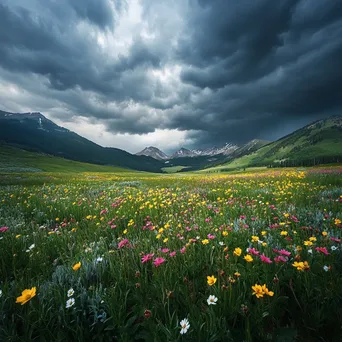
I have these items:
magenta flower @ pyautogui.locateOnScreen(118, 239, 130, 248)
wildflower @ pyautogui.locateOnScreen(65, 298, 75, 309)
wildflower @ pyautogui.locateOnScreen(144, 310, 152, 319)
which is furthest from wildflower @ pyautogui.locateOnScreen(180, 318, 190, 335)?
magenta flower @ pyautogui.locateOnScreen(118, 239, 130, 248)

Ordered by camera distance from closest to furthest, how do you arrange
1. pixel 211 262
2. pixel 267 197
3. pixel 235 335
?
pixel 235 335 < pixel 211 262 < pixel 267 197

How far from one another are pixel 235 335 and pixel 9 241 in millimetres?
3924

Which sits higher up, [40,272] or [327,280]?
[327,280]

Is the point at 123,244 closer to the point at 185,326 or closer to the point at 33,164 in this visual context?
the point at 185,326

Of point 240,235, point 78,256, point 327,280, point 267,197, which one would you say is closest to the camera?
point 327,280

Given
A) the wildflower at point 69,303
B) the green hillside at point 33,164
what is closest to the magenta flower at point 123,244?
the wildflower at point 69,303

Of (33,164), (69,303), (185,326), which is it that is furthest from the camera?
(33,164)

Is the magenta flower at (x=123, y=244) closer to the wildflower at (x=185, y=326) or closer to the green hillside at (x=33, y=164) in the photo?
the wildflower at (x=185, y=326)

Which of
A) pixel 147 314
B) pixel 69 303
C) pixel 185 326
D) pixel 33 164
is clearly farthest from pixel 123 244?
pixel 33 164

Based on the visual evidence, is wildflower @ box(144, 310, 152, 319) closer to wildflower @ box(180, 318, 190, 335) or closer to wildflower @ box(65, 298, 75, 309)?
wildflower @ box(180, 318, 190, 335)

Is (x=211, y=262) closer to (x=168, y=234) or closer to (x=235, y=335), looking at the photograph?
(x=235, y=335)

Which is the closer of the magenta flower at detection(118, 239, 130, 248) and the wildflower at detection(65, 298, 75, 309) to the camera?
the wildflower at detection(65, 298, 75, 309)

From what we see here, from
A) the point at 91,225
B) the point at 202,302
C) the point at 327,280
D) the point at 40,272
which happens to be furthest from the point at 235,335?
the point at 91,225

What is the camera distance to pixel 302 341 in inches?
63.1
